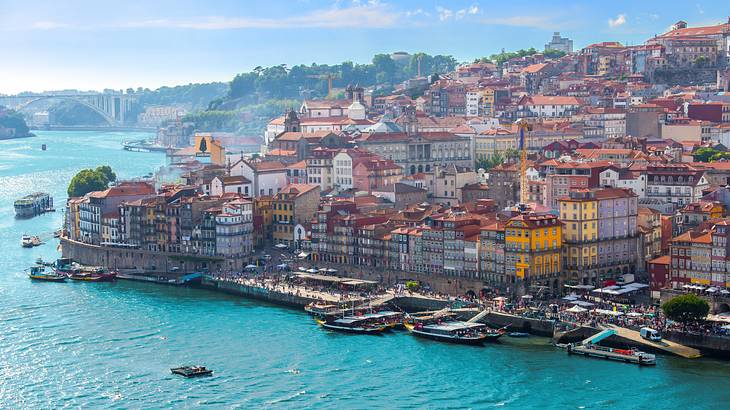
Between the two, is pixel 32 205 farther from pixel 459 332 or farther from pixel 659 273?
pixel 659 273

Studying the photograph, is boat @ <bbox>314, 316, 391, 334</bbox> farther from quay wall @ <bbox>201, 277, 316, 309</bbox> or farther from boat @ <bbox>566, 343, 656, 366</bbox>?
boat @ <bbox>566, 343, 656, 366</bbox>

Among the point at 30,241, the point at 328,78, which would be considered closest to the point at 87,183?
the point at 30,241

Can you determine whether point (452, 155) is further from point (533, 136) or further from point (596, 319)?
point (596, 319)

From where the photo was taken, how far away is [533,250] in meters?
57.4

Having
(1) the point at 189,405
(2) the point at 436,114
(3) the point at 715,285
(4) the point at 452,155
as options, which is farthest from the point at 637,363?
(2) the point at 436,114

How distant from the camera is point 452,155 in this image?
87938 millimetres

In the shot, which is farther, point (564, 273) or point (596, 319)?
point (564, 273)

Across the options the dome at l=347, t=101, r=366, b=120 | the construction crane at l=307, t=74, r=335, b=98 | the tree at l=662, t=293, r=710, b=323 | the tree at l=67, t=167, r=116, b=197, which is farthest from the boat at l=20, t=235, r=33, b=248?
the construction crane at l=307, t=74, r=335, b=98

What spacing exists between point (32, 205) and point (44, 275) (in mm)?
27995

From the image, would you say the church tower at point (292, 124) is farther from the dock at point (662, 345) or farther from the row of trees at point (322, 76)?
the row of trees at point (322, 76)

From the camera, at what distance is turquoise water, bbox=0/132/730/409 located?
4438cm

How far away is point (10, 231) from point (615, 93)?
1547 inches

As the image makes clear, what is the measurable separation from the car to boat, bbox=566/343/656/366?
0.90 meters

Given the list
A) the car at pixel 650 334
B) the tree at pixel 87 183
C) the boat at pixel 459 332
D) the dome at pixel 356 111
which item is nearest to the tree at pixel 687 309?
the car at pixel 650 334
